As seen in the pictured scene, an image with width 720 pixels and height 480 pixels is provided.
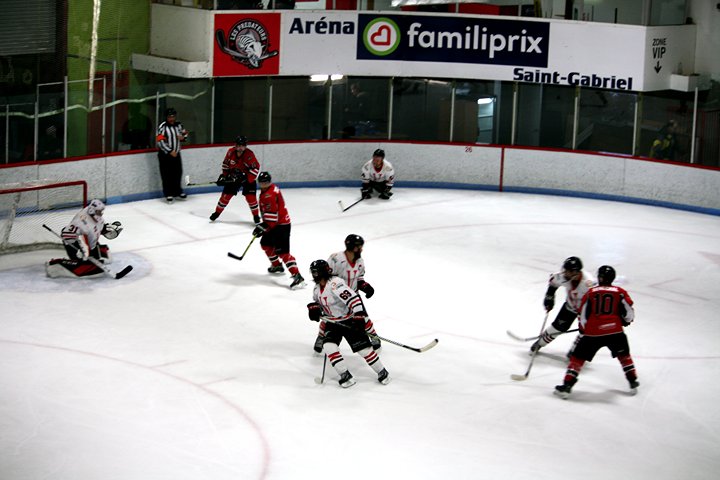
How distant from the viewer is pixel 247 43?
1284 centimetres

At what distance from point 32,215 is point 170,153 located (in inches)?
107

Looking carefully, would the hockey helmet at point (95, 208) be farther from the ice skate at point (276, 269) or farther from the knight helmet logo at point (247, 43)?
the knight helmet logo at point (247, 43)

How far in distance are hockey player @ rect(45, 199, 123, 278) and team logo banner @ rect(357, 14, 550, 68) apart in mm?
6178

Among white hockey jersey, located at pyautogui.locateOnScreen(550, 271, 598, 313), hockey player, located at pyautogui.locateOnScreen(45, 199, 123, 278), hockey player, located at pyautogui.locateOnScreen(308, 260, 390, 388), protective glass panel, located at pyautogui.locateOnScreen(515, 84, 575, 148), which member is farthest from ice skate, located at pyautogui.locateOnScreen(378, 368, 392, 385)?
protective glass panel, located at pyautogui.locateOnScreen(515, 84, 575, 148)

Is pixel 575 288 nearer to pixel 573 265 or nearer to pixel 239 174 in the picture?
pixel 573 265

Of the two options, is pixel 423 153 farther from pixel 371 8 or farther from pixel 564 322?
pixel 564 322

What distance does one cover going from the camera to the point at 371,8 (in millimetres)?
13648

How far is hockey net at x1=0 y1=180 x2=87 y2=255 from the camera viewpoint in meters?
9.17

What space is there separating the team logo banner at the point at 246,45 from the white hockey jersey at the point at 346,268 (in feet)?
22.4

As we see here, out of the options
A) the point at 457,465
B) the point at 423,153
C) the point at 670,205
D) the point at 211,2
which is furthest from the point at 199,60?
the point at 457,465

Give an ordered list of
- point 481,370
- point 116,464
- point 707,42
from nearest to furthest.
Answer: point 116,464 < point 481,370 < point 707,42

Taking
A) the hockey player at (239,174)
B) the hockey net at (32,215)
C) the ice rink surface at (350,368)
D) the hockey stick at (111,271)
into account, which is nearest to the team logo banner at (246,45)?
the hockey player at (239,174)

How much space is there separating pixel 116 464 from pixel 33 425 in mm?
785

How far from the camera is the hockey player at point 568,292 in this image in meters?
6.47
